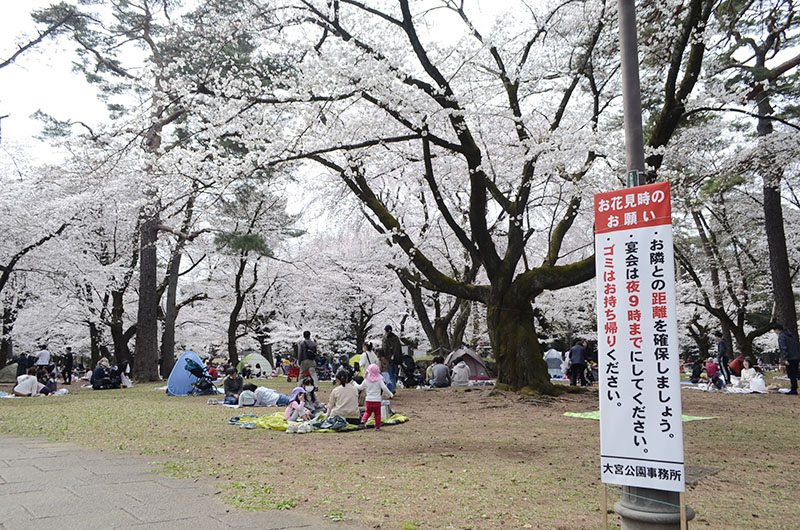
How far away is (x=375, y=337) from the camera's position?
113 ft

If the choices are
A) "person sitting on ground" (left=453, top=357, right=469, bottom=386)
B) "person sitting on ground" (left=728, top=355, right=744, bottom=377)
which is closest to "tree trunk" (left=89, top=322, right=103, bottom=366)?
"person sitting on ground" (left=453, top=357, right=469, bottom=386)

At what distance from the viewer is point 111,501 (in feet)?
13.7

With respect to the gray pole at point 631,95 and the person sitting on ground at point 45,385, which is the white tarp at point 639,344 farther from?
the person sitting on ground at point 45,385

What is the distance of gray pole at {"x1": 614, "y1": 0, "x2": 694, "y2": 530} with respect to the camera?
3.19 m

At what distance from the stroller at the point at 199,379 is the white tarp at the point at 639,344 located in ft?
42.8

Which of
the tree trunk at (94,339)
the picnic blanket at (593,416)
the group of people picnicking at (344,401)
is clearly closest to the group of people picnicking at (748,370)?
the picnic blanket at (593,416)

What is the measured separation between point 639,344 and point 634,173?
3.42ft

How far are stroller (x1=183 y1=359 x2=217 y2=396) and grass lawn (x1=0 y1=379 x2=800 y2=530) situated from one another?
340cm

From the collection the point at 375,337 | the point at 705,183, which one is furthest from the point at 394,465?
the point at 375,337

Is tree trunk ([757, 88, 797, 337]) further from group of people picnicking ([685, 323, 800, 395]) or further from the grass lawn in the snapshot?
the grass lawn

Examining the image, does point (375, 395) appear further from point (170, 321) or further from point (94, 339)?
point (94, 339)

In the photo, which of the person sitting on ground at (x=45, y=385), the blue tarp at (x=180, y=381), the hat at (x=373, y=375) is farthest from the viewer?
the person sitting on ground at (x=45, y=385)

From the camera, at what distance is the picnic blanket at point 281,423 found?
859 cm

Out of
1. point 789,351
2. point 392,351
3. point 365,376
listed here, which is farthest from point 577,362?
point 365,376
